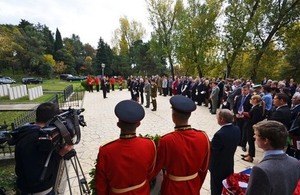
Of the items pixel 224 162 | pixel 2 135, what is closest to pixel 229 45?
pixel 224 162

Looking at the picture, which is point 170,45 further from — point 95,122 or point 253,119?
point 253,119

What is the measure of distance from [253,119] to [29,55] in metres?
54.0

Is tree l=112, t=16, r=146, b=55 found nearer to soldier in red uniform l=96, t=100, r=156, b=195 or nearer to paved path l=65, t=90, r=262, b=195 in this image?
paved path l=65, t=90, r=262, b=195

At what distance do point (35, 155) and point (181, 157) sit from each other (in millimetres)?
1522

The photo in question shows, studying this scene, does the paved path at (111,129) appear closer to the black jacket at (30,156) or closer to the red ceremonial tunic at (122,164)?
the black jacket at (30,156)

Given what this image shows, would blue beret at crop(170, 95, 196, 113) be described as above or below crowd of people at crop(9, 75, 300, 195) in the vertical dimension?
above

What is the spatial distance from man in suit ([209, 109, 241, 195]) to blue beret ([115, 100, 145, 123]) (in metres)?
1.68

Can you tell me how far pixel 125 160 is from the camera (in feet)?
6.81

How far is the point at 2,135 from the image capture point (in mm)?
3090

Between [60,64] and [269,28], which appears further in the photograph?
[60,64]


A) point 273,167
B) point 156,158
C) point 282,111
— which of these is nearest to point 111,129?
point 282,111

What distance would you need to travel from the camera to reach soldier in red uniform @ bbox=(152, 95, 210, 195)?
7.77 feet

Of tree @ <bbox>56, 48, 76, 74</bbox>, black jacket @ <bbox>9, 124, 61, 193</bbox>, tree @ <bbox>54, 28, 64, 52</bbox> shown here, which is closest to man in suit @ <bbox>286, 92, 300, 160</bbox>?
black jacket @ <bbox>9, 124, 61, 193</bbox>

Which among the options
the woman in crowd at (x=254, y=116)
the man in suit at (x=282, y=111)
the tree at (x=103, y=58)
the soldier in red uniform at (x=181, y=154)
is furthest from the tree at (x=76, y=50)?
the soldier in red uniform at (x=181, y=154)
